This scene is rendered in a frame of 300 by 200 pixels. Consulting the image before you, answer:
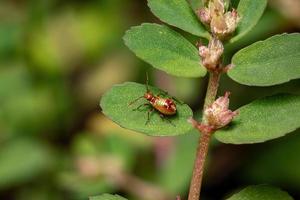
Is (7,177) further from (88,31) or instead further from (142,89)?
(142,89)

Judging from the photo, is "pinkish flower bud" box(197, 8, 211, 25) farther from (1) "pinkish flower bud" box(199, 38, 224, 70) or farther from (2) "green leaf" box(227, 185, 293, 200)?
(2) "green leaf" box(227, 185, 293, 200)

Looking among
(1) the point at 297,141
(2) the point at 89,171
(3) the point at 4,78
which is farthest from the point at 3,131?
(1) the point at 297,141

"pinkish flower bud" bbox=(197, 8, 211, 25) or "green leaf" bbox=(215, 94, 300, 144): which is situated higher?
"pinkish flower bud" bbox=(197, 8, 211, 25)

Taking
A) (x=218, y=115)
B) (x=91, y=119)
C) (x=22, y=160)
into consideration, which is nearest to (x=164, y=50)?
(x=218, y=115)

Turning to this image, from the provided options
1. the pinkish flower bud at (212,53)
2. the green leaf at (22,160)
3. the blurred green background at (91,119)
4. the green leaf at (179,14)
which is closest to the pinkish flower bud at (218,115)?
the pinkish flower bud at (212,53)

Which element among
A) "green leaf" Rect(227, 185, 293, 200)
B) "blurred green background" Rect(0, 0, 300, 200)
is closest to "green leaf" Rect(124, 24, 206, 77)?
"green leaf" Rect(227, 185, 293, 200)

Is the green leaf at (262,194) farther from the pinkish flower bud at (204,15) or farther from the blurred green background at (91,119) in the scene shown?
the blurred green background at (91,119)
